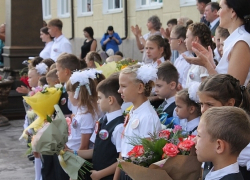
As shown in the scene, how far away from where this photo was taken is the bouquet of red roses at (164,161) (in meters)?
3.50

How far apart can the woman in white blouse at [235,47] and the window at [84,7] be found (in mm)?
16819

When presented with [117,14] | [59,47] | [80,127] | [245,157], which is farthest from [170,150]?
[117,14]

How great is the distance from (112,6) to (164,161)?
52.2 ft

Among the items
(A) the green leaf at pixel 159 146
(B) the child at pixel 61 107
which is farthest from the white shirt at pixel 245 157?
(B) the child at pixel 61 107

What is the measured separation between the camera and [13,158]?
8.09 m

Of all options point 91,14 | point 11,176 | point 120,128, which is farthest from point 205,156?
point 91,14

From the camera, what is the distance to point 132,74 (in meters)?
4.59

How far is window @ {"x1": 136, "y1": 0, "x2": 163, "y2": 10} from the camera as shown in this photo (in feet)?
49.9

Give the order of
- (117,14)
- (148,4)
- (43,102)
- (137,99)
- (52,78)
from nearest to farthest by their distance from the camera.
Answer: (137,99) → (43,102) → (52,78) → (148,4) → (117,14)

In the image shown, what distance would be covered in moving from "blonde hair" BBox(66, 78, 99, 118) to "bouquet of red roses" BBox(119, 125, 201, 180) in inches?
68.9

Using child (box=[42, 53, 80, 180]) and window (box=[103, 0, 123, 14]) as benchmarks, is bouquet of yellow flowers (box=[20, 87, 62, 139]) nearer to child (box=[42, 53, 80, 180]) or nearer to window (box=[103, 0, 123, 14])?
child (box=[42, 53, 80, 180])

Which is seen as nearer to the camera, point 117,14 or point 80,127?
point 80,127

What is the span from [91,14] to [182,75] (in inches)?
556

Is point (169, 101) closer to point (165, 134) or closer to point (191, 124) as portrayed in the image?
point (191, 124)
